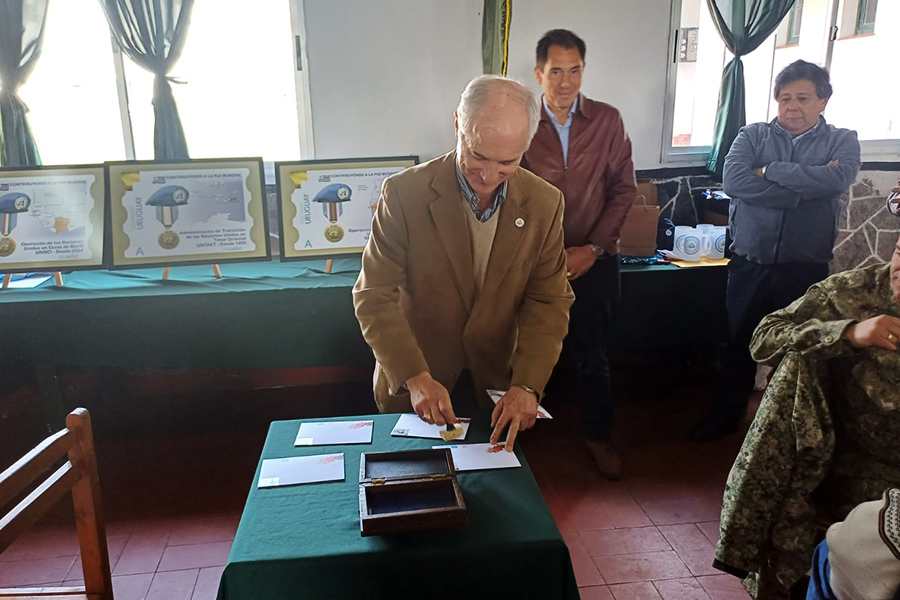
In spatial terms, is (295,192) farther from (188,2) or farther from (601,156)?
(601,156)

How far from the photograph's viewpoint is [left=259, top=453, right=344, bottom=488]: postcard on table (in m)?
1.24

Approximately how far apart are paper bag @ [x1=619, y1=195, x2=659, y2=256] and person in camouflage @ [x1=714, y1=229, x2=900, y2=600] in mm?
1484

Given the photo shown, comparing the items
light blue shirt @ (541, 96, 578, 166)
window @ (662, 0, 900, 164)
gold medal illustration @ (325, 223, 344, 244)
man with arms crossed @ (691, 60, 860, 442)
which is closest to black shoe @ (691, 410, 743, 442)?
man with arms crossed @ (691, 60, 860, 442)

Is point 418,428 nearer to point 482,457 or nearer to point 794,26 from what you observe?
point 482,457

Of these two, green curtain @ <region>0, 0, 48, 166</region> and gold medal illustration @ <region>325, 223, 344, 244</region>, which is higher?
green curtain @ <region>0, 0, 48, 166</region>

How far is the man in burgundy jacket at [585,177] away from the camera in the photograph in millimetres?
2387

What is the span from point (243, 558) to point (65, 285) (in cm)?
224

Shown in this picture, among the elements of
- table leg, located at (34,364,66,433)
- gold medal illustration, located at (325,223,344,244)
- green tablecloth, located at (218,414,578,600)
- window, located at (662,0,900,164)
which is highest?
window, located at (662,0,900,164)

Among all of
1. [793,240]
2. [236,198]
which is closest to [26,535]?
[236,198]

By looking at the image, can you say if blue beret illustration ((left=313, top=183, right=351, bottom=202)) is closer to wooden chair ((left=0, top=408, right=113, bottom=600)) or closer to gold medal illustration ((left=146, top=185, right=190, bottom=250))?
gold medal illustration ((left=146, top=185, right=190, bottom=250))

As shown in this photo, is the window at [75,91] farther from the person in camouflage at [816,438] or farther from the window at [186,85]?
the person in camouflage at [816,438]

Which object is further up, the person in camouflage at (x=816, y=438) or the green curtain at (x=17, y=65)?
the green curtain at (x=17, y=65)

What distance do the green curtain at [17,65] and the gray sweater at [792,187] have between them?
10.5ft

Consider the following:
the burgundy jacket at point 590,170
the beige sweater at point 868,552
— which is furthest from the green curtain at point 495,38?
the beige sweater at point 868,552
